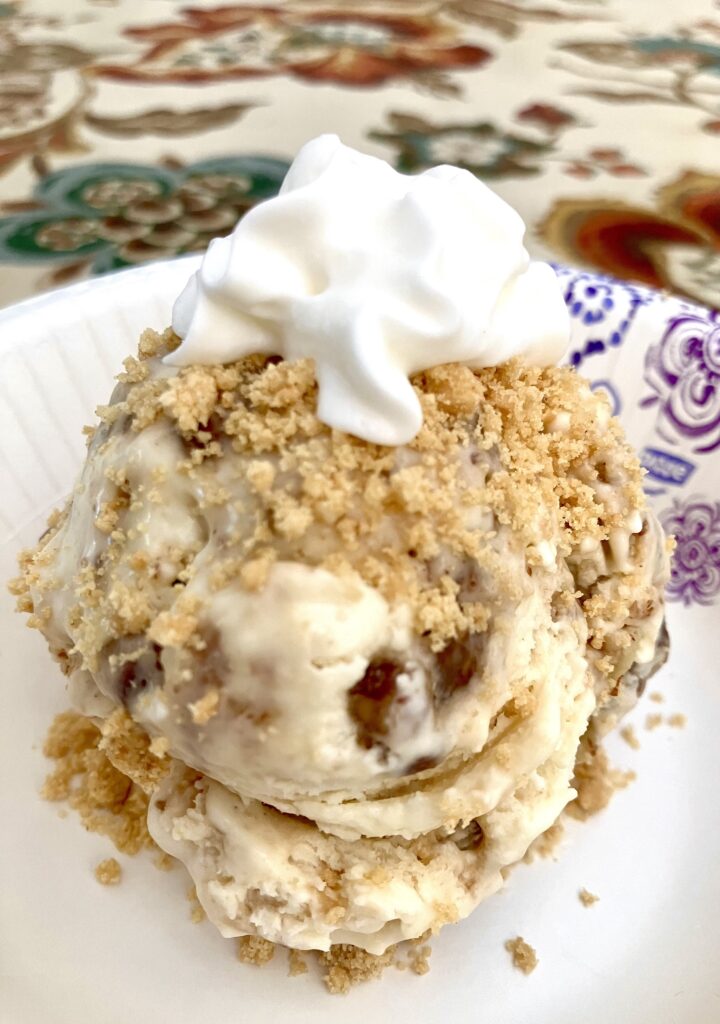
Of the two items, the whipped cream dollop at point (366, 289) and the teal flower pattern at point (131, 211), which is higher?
the whipped cream dollop at point (366, 289)

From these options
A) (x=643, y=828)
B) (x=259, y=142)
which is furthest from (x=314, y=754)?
(x=259, y=142)

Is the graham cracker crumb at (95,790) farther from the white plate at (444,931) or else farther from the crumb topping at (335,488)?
the crumb topping at (335,488)

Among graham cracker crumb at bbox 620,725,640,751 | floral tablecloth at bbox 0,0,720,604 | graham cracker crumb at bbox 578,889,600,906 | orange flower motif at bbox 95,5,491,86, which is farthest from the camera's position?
orange flower motif at bbox 95,5,491,86

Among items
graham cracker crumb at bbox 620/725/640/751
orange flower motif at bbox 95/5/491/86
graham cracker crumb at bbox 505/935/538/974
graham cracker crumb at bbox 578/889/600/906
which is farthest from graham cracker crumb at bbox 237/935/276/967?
orange flower motif at bbox 95/5/491/86

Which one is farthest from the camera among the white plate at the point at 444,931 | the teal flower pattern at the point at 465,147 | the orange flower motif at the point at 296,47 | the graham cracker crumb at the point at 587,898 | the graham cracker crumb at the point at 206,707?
the orange flower motif at the point at 296,47

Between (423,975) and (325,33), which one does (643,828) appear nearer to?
(423,975)

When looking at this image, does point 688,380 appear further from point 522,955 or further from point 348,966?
point 348,966

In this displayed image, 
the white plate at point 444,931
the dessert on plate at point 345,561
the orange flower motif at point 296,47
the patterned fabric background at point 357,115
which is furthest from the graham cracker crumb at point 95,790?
the orange flower motif at point 296,47

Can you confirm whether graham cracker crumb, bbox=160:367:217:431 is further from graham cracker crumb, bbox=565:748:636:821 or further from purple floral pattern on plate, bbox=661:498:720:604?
purple floral pattern on plate, bbox=661:498:720:604
